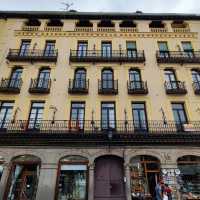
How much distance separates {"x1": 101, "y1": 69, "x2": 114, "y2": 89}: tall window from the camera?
18.9 m

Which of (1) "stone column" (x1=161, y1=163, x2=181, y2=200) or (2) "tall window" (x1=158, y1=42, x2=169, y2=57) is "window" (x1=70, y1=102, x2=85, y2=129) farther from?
(2) "tall window" (x1=158, y1=42, x2=169, y2=57)

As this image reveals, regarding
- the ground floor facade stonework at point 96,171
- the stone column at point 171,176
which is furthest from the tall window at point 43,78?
the stone column at point 171,176

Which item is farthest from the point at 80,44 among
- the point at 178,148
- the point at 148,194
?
the point at 148,194

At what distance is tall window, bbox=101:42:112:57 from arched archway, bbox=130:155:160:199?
33.1ft

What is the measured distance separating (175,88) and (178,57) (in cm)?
348

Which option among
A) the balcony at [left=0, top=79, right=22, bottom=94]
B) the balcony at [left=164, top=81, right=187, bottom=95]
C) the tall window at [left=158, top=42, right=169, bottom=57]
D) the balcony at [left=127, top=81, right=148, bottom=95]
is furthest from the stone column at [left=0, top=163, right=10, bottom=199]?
the tall window at [left=158, top=42, right=169, bottom=57]

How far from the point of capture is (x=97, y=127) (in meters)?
16.8

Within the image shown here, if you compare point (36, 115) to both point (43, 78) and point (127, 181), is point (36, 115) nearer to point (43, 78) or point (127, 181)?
point (43, 78)

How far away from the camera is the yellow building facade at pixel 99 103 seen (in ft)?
50.0

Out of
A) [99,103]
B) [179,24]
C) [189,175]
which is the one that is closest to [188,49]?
[179,24]

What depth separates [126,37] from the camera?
2230 centimetres

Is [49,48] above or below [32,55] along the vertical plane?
above

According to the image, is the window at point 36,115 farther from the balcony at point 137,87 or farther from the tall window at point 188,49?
the tall window at point 188,49

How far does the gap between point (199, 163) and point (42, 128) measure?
1169cm
